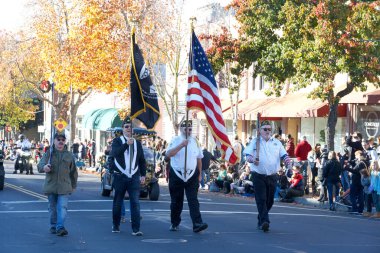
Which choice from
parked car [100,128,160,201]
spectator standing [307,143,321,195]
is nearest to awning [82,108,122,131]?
spectator standing [307,143,321,195]

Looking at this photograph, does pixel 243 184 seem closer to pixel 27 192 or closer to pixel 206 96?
pixel 27 192

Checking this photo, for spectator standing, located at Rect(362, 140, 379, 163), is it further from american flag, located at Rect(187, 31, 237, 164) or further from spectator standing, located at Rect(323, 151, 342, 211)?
american flag, located at Rect(187, 31, 237, 164)

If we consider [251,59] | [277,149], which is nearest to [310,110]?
[251,59]

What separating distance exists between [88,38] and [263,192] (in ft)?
92.4

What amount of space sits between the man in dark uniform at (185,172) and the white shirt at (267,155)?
102 cm

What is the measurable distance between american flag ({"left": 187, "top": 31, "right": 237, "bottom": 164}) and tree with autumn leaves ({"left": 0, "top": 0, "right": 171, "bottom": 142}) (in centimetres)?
1945

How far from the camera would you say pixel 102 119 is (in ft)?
182

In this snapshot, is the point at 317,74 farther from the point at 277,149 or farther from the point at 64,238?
the point at 64,238

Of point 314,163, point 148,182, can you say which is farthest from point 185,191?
point 314,163

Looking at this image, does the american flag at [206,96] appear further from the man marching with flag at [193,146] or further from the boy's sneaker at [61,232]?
the boy's sneaker at [61,232]

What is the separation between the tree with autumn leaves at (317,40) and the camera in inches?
939

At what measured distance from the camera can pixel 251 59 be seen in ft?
94.5

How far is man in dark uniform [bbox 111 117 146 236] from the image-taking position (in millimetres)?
13617

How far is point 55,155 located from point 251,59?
15.9 metres
